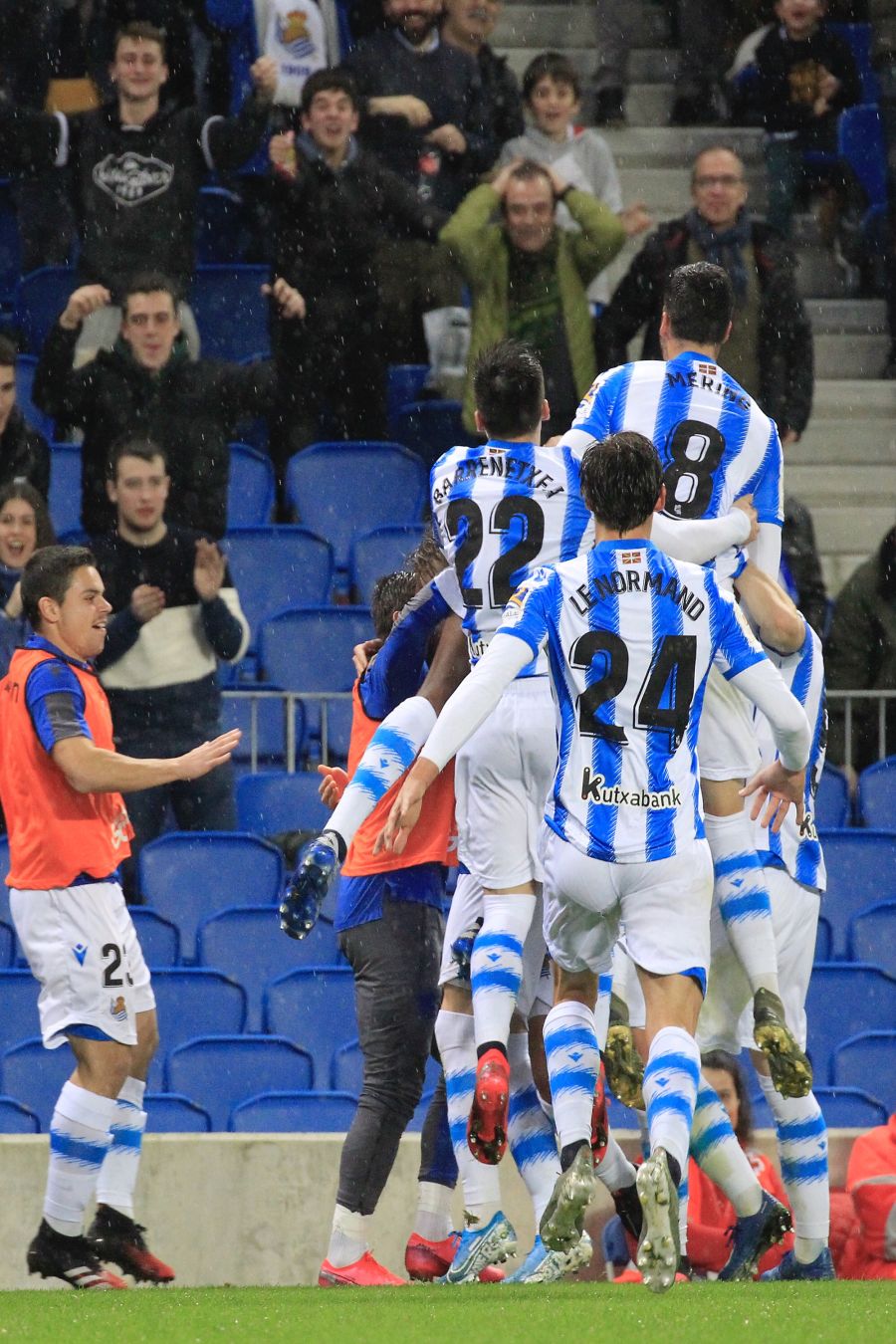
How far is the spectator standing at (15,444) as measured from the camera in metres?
10.2

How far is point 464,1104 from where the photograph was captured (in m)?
6.48

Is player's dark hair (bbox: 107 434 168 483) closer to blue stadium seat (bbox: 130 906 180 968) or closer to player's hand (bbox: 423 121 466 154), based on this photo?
blue stadium seat (bbox: 130 906 180 968)

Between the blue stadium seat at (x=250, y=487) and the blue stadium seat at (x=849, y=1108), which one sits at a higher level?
the blue stadium seat at (x=250, y=487)

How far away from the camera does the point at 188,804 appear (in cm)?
975

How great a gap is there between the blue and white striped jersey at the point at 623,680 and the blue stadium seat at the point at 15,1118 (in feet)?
11.5

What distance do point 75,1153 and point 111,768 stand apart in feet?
3.76

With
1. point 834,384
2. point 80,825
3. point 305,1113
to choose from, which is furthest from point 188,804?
point 834,384

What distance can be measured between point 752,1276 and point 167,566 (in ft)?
14.4

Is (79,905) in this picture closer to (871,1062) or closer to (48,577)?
(48,577)

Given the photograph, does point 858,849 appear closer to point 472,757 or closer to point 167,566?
point 167,566

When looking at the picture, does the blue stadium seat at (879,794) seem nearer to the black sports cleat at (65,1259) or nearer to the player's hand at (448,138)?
the player's hand at (448,138)

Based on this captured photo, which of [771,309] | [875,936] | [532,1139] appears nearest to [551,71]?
[771,309]

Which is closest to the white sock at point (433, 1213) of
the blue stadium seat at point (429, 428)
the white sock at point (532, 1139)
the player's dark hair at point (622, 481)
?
the white sock at point (532, 1139)

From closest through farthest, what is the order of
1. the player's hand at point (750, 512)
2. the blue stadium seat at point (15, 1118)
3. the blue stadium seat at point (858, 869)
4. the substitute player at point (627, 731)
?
the substitute player at point (627, 731) < the player's hand at point (750, 512) < the blue stadium seat at point (15, 1118) < the blue stadium seat at point (858, 869)
